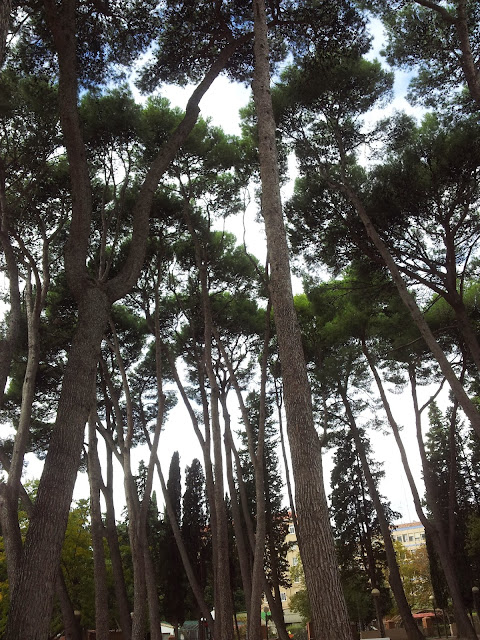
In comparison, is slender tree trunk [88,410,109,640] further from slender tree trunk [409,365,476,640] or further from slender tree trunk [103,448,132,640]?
slender tree trunk [409,365,476,640]

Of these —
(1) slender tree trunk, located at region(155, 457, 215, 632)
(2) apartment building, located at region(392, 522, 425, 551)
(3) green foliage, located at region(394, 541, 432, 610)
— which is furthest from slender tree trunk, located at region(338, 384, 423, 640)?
(2) apartment building, located at region(392, 522, 425, 551)

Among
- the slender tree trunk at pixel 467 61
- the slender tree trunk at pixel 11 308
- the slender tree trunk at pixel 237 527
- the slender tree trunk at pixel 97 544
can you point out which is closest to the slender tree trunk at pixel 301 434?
the slender tree trunk at pixel 467 61

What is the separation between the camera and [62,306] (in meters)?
10.5

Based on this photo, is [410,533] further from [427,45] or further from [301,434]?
[301,434]

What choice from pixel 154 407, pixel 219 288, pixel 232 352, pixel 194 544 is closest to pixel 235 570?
pixel 194 544

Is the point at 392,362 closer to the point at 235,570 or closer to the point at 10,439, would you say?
the point at 10,439

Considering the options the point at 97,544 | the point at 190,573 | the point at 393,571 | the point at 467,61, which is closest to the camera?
the point at 467,61

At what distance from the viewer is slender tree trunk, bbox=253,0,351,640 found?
11.5 feet

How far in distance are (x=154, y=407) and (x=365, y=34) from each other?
32.2 ft

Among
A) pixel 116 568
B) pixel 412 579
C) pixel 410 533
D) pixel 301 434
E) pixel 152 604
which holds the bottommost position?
pixel 412 579

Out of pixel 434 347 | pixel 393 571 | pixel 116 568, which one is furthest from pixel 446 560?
pixel 116 568

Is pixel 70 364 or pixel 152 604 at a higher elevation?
pixel 70 364

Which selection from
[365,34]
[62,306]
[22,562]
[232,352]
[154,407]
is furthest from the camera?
[154,407]

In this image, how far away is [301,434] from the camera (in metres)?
4.06
